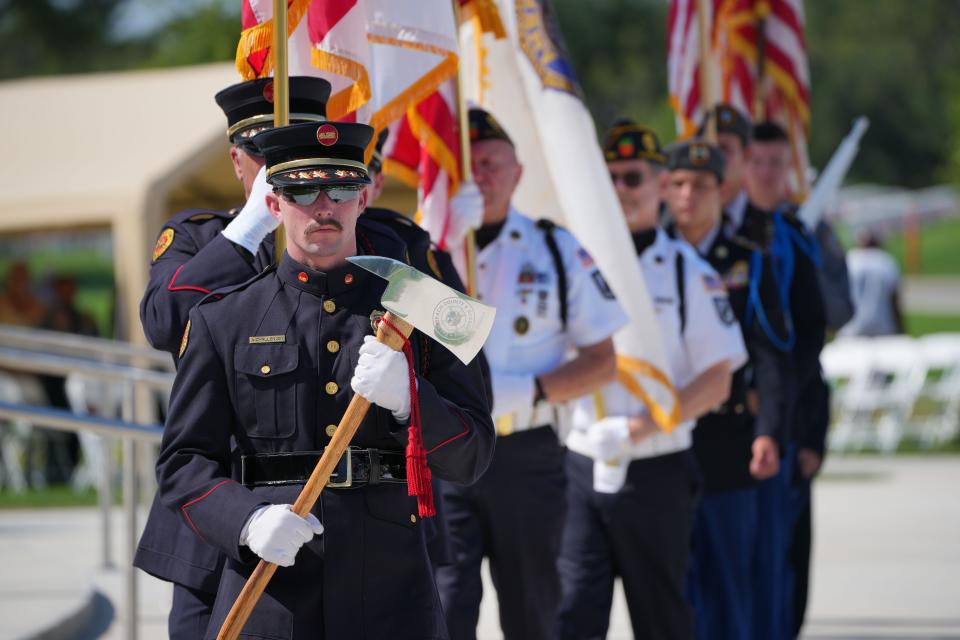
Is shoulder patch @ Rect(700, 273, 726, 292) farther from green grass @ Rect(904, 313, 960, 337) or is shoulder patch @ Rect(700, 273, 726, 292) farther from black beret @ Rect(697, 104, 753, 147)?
green grass @ Rect(904, 313, 960, 337)

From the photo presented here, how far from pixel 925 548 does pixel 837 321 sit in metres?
3.12

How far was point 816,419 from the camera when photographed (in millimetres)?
7793

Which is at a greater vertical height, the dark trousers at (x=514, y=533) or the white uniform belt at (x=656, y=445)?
the white uniform belt at (x=656, y=445)

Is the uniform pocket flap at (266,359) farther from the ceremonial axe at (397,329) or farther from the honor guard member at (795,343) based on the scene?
the honor guard member at (795,343)

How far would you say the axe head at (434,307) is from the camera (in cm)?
353

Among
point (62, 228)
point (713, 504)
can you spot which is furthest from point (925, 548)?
point (62, 228)

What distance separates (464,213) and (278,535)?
7.90ft

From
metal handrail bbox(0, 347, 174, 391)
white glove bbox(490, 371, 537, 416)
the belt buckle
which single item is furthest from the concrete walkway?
the belt buckle

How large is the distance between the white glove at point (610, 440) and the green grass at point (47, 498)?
7755 mm

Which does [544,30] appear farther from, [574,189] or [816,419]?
[816,419]

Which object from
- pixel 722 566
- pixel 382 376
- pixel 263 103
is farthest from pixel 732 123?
pixel 382 376

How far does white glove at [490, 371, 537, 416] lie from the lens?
564 cm

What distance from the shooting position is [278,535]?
3445 millimetres

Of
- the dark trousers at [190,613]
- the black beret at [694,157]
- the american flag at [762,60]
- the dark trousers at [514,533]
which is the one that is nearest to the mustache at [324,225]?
the dark trousers at [190,613]
